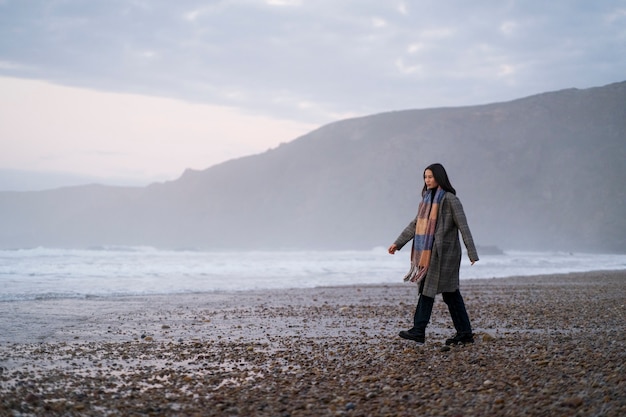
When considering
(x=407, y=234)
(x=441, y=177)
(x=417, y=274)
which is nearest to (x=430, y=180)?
(x=441, y=177)

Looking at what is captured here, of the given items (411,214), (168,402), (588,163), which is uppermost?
(588,163)

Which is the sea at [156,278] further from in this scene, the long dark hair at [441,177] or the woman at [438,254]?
the long dark hair at [441,177]

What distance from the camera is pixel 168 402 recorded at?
14.6 feet

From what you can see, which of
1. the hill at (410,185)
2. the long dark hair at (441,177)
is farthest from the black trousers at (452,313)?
the hill at (410,185)

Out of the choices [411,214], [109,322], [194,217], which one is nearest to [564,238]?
[411,214]

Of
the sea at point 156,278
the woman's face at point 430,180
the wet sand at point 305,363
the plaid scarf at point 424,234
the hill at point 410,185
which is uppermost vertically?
the hill at point 410,185

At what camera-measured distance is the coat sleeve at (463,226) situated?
6676 millimetres

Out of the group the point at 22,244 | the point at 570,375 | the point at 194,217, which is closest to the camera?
the point at 570,375

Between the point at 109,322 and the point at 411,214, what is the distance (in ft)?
249

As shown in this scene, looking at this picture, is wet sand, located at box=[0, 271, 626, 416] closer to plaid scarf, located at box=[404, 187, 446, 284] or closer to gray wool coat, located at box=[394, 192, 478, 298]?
gray wool coat, located at box=[394, 192, 478, 298]

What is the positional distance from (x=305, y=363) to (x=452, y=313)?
1874mm

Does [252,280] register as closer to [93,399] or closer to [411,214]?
[93,399]

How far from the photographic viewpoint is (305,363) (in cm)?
596

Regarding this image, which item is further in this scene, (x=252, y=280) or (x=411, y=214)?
(x=411, y=214)
